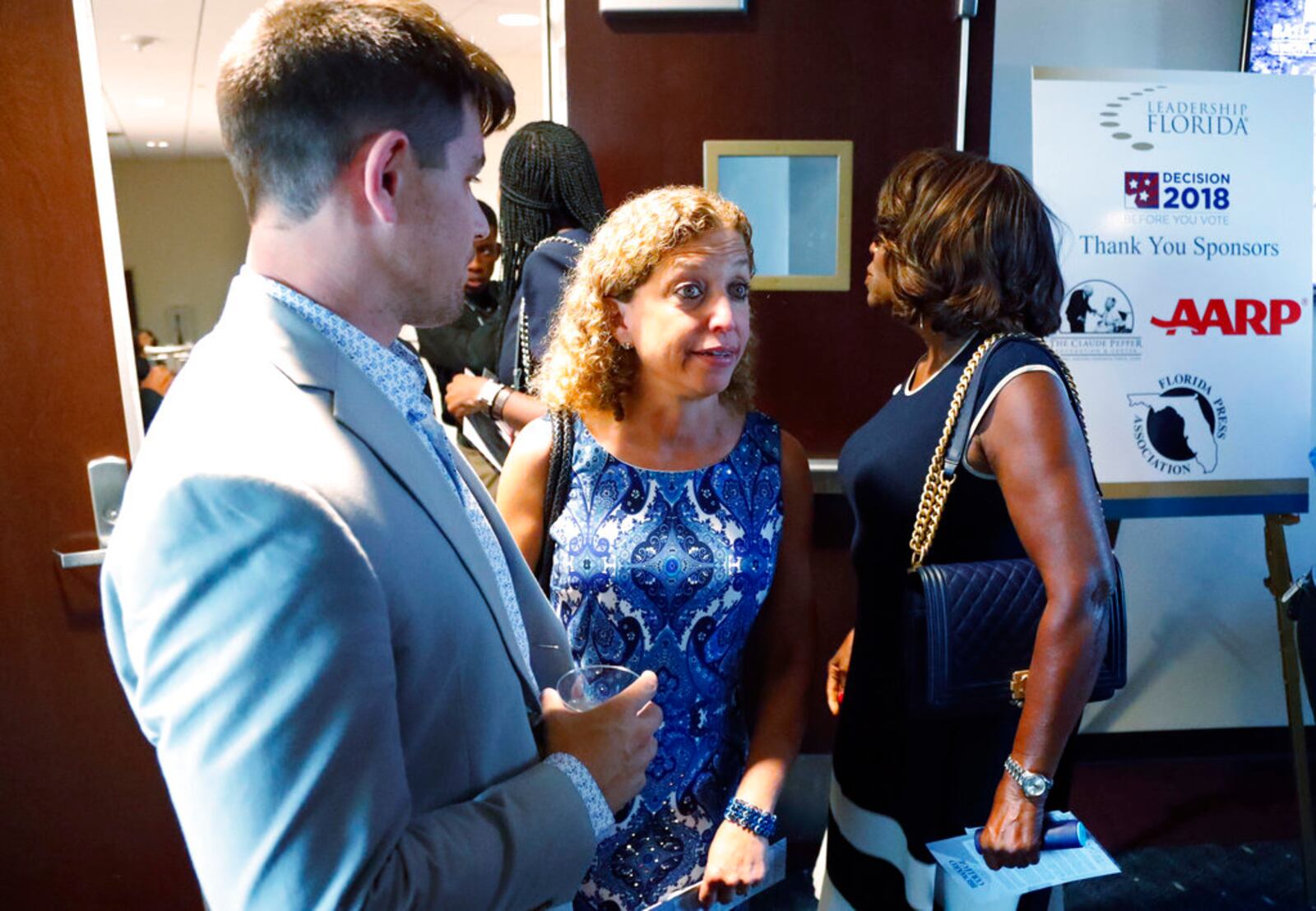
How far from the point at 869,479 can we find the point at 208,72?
7278 millimetres

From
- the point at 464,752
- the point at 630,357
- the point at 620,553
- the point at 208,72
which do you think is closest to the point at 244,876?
the point at 464,752

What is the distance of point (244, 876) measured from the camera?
2.10 ft

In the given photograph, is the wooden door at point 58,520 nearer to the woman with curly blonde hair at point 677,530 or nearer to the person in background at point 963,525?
the woman with curly blonde hair at point 677,530

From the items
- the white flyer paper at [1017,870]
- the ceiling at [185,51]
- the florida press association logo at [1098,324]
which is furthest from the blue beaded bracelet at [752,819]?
the ceiling at [185,51]

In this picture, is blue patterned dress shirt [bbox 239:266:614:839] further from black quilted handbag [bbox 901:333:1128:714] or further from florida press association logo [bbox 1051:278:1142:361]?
florida press association logo [bbox 1051:278:1142:361]

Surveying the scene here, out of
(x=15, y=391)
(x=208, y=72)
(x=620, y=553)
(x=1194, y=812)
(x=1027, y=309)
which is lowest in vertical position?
(x=1194, y=812)

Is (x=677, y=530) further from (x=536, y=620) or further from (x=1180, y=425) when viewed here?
(x=1180, y=425)

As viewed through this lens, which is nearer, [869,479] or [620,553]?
[620,553]

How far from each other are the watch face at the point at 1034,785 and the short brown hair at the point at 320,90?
118 centimetres

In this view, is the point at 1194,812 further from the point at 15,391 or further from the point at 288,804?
the point at 15,391

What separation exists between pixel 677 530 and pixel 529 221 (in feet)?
3.74

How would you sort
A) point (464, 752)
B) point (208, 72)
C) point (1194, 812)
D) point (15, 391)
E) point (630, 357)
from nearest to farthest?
point (464, 752), point (630, 357), point (15, 391), point (1194, 812), point (208, 72)

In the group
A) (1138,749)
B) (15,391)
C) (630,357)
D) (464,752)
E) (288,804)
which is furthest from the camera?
(1138,749)

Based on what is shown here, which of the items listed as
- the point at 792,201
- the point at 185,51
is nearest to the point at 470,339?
the point at 792,201
